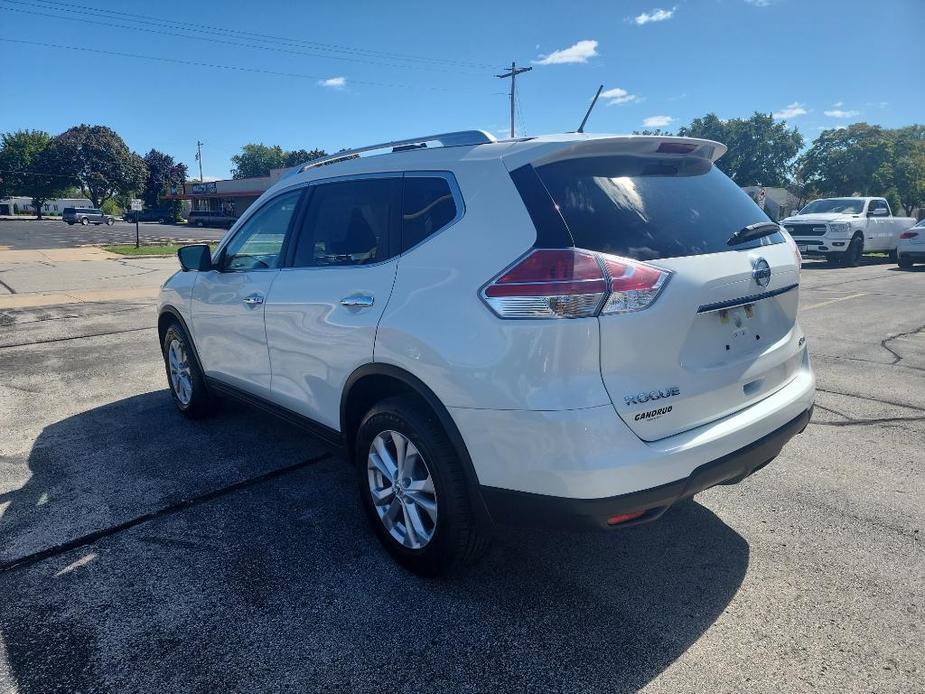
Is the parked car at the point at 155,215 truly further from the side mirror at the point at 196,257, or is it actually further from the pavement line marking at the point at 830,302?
the side mirror at the point at 196,257


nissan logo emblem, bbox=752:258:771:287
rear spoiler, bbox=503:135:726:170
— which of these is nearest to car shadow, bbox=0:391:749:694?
nissan logo emblem, bbox=752:258:771:287

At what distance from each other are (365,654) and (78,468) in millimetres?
2790

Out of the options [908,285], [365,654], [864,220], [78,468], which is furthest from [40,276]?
[864,220]

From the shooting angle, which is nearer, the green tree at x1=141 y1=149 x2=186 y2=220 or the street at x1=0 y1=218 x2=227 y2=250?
the street at x1=0 y1=218 x2=227 y2=250

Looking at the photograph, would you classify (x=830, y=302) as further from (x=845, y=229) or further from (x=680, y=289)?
(x=680, y=289)

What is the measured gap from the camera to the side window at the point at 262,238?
12.3ft

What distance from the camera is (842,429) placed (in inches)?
181

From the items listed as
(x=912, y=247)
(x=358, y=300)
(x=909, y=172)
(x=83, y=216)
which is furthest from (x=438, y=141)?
(x=83, y=216)

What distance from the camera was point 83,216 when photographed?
6281cm

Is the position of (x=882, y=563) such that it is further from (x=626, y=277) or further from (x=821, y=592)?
(x=626, y=277)

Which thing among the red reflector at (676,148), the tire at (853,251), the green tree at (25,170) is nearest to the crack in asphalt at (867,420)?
the red reflector at (676,148)

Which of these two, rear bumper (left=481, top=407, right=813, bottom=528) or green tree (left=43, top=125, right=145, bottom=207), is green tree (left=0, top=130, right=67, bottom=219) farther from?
rear bumper (left=481, top=407, right=813, bottom=528)

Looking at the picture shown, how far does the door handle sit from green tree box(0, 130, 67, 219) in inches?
3927

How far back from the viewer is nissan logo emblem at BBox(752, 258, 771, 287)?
2580 millimetres
